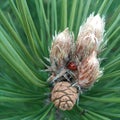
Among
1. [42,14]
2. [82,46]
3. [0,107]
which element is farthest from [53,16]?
[0,107]

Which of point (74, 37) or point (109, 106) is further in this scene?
point (109, 106)

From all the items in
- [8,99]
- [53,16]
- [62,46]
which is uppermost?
[53,16]

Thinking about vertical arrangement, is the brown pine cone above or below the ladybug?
below

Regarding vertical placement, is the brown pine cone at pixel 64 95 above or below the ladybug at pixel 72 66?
below

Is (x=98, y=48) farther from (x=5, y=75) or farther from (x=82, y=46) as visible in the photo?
(x=5, y=75)

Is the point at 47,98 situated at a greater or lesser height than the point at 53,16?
lesser

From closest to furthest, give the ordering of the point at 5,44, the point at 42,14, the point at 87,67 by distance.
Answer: the point at 5,44, the point at 87,67, the point at 42,14

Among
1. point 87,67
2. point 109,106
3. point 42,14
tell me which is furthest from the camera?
point 109,106

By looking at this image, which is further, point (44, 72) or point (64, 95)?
point (44, 72)
